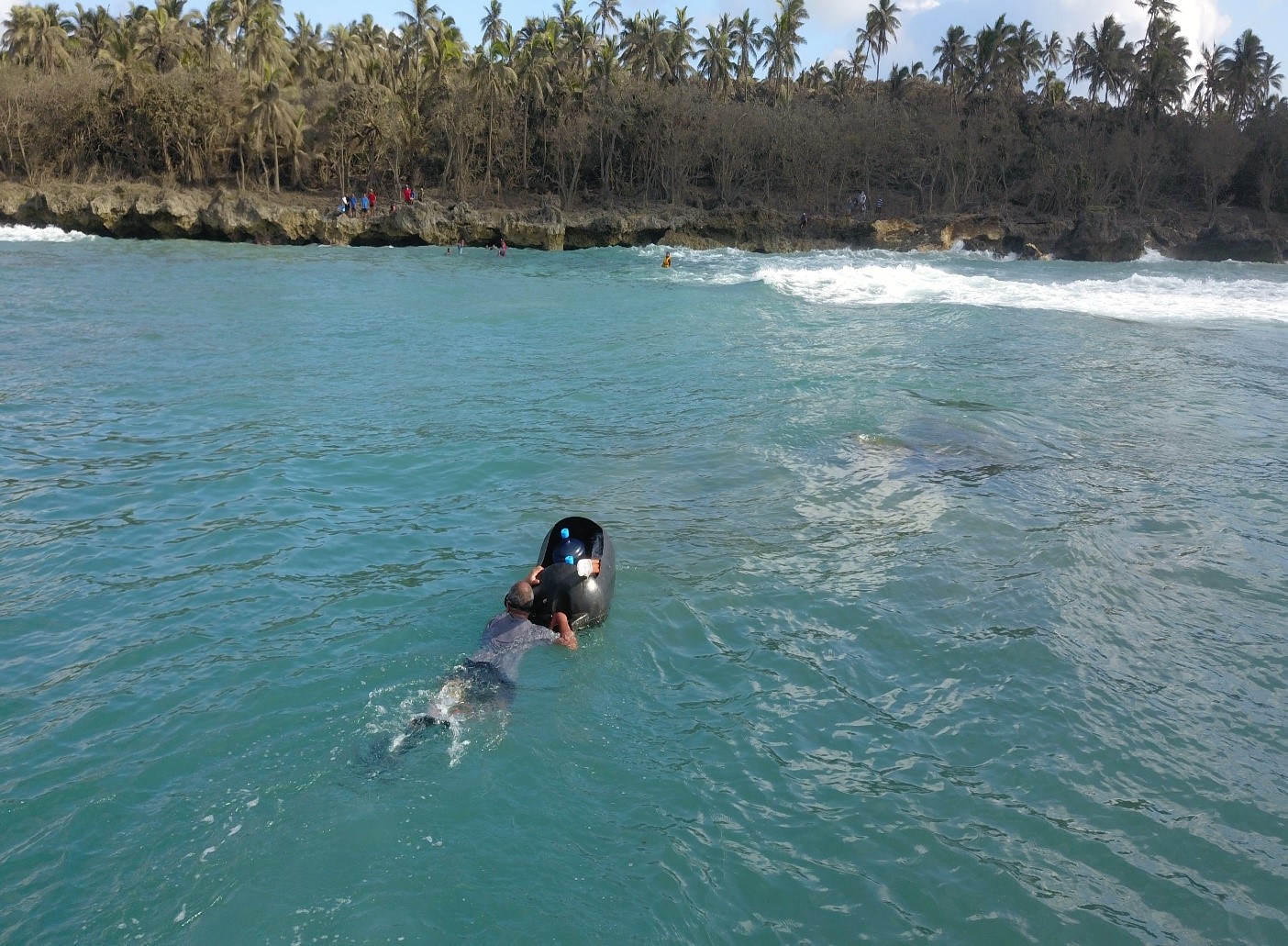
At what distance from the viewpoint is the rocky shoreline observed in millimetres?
47031

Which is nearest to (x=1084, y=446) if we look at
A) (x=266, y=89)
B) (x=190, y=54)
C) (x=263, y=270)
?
(x=263, y=270)

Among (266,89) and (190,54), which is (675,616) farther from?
(190,54)

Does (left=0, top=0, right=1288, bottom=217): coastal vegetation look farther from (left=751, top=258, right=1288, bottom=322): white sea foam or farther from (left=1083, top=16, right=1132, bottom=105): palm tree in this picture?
(left=751, top=258, right=1288, bottom=322): white sea foam

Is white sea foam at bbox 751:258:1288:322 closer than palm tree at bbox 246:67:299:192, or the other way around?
white sea foam at bbox 751:258:1288:322

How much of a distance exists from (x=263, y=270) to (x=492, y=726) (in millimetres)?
31157

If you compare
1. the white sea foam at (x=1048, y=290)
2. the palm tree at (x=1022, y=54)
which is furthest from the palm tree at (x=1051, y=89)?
the white sea foam at (x=1048, y=290)

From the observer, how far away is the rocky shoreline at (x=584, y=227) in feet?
154

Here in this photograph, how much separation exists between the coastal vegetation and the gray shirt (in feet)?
171

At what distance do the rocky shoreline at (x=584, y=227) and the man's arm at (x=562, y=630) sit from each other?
4516 cm

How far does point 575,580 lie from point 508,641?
2.38ft

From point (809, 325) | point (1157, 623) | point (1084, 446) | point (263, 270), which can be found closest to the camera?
point (1157, 623)

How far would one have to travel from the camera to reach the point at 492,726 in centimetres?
637

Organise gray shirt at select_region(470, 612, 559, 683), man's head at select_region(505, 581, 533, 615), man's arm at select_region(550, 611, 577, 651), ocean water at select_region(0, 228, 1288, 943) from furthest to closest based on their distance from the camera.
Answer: man's head at select_region(505, 581, 533, 615)
man's arm at select_region(550, 611, 577, 651)
gray shirt at select_region(470, 612, 559, 683)
ocean water at select_region(0, 228, 1288, 943)

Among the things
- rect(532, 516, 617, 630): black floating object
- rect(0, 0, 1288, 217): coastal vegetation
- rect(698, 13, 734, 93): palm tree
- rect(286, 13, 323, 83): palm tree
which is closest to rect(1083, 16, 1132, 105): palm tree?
rect(0, 0, 1288, 217): coastal vegetation
